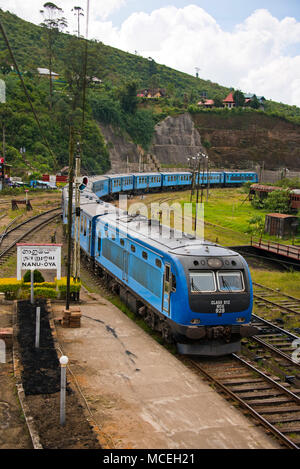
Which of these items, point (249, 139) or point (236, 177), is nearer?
point (236, 177)

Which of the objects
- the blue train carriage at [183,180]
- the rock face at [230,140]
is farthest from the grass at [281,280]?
the rock face at [230,140]

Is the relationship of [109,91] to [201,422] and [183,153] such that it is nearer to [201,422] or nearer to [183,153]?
[183,153]

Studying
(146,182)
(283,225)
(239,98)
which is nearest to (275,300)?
(283,225)

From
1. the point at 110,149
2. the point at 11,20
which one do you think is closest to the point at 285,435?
the point at 110,149

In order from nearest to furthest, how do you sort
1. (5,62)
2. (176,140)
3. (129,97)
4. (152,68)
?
(5,62), (129,97), (176,140), (152,68)

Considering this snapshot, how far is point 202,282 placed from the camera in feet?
42.1

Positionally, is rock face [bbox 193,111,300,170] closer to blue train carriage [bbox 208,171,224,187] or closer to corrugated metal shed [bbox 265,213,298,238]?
blue train carriage [bbox 208,171,224,187]

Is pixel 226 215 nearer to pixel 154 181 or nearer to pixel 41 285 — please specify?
pixel 154 181

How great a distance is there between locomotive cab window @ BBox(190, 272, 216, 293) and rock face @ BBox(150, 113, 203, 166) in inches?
3496

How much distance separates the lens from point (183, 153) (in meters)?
105

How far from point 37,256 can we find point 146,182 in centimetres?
4549

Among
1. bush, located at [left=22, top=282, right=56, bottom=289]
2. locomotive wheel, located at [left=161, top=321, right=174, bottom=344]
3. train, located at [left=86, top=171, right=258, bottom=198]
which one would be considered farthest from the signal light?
train, located at [left=86, top=171, right=258, bottom=198]

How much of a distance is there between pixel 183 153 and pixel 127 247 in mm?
90347

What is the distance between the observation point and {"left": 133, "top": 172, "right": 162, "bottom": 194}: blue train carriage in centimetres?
5945
